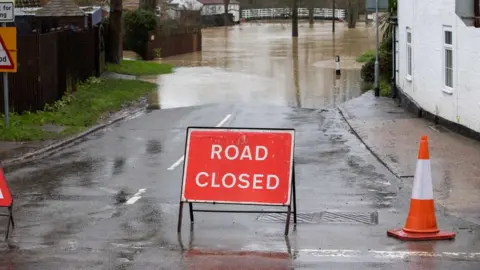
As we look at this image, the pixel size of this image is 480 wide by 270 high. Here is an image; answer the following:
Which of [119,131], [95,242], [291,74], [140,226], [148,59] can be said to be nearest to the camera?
[95,242]

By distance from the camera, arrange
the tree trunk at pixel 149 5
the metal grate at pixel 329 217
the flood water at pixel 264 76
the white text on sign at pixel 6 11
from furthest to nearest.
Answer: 1. the tree trunk at pixel 149 5
2. the flood water at pixel 264 76
3. the white text on sign at pixel 6 11
4. the metal grate at pixel 329 217

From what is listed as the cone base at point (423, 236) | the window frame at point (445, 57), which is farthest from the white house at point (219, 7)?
the cone base at point (423, 236)

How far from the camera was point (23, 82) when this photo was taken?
2316cm

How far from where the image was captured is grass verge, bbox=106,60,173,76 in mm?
39375

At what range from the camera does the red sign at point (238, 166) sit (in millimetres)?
11023

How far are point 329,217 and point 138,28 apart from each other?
1715 inches

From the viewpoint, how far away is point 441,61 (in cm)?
2258

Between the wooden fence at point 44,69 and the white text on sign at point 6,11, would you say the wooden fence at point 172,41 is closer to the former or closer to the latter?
the wooden fence at point 44,69

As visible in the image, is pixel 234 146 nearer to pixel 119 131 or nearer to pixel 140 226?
pixel 140 226

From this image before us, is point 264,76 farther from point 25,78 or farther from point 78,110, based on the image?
point 25,78

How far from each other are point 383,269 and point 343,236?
5.15ft

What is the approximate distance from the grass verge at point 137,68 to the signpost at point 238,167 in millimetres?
27667

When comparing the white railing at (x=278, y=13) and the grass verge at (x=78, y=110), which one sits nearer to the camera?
the grass verge at (x=78, y=110)

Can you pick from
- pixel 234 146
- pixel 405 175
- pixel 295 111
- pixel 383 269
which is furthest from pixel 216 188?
pixel 295 111
